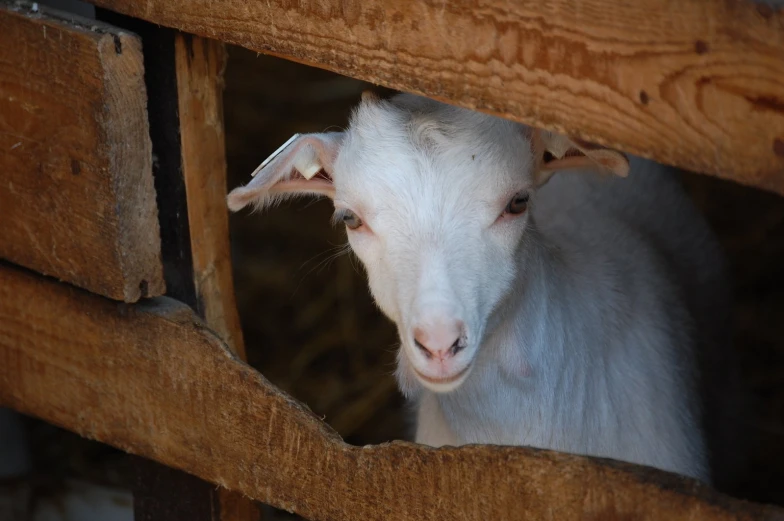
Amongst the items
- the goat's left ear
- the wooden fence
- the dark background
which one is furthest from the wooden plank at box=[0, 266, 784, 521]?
the dark background

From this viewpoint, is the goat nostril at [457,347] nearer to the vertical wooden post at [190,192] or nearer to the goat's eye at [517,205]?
the goat's eye at [517,205]

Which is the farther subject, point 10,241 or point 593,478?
point 10,241

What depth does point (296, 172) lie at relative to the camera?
102 inches

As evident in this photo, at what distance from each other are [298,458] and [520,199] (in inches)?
30.9

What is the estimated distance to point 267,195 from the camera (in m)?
2.58

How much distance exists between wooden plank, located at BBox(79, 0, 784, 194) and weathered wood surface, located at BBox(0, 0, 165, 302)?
42 cm

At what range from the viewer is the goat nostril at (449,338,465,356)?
79.5 inches

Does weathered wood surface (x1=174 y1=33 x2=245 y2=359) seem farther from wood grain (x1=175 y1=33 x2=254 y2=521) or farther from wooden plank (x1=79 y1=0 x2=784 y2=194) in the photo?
wooden plank (x1=79 y1=0 x2=784 y2=194)

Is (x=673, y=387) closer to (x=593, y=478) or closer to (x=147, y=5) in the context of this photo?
(x=593, y=478)

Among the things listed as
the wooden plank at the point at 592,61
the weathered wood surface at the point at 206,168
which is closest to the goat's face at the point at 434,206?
the weathered wood surface at the point at 206,168

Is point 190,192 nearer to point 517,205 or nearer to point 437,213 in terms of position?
point 437,213

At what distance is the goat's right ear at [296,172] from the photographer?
95.0 inches

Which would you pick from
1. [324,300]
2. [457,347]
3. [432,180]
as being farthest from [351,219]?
[324,300]

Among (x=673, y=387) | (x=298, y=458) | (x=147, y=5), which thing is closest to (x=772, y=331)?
(x=673, y=387)
